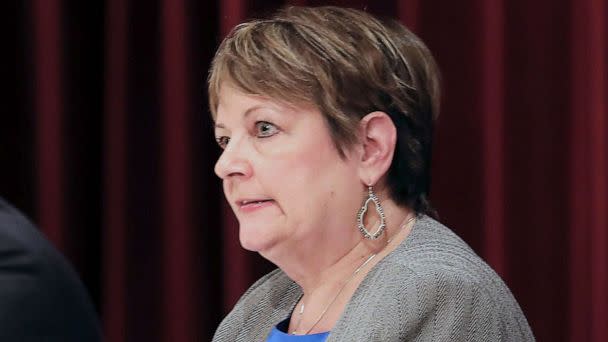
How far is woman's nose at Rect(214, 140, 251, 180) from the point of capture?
5.35 ft

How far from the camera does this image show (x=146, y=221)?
2410mm

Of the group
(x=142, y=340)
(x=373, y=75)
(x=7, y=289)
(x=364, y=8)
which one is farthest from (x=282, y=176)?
(x=142, y=340)

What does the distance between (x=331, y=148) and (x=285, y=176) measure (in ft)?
0.24

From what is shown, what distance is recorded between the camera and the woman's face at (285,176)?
161cm

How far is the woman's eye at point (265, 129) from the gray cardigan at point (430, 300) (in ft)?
0.76

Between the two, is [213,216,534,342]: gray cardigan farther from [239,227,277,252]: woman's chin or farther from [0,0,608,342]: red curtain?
[0,0,608,342]: red curtain

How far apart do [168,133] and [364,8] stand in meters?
0.49

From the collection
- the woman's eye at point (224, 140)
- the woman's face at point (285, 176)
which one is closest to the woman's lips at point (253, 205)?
the woman's face at point (285, 176)

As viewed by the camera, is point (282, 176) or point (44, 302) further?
point (282, 176)

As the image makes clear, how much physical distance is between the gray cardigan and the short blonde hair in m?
0.11

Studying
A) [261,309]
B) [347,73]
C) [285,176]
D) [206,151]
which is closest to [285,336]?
[261,309]

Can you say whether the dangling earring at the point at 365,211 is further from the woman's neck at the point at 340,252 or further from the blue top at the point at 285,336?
the blue top at the point at 285,336

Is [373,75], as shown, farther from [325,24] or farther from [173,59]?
[173,59]

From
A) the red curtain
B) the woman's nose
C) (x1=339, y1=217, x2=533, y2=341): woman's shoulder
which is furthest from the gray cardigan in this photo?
the red curtain
